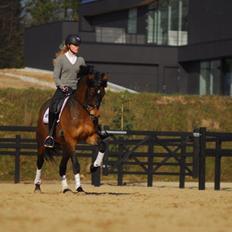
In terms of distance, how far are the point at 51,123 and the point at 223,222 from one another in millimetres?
5748

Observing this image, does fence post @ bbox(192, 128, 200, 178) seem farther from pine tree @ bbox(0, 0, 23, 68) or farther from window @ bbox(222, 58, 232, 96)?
pine tree @ bbox(0, 0, 23, 68)

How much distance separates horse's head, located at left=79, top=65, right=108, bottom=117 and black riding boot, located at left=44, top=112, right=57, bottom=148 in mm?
766

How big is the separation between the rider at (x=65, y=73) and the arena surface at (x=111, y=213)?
1.60 meters

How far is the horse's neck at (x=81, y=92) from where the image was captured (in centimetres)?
1549

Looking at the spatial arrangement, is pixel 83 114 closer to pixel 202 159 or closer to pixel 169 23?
pixel 202 159

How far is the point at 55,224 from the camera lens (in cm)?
1020

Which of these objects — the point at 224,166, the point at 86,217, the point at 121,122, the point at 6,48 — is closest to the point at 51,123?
the point at 86,217

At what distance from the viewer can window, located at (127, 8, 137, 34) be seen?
5926cm

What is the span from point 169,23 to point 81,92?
39.0 metres

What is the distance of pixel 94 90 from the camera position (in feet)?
50.6

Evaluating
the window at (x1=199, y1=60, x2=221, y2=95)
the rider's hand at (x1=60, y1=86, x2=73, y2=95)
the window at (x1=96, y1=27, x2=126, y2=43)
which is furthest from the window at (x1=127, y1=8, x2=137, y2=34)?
the rider's hand at (x1=60, y1=86, x2=73, y2=95)

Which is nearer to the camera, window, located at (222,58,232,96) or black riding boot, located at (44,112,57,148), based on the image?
black riding boot, located at (44,112,57,148)

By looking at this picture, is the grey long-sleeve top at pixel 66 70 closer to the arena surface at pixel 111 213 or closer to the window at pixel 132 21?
the arena surface at pixel 111 213

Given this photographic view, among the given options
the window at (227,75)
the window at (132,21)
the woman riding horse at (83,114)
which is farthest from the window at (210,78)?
the woman riding horse at (83,114)
